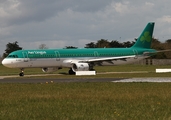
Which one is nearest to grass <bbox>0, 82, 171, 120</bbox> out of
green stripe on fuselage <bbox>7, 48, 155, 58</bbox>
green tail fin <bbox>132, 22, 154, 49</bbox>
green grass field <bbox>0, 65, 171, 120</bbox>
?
green grass field <bbox>0, 65, 171, 120</bbox>

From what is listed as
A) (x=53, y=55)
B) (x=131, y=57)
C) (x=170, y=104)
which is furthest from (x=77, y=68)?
(x=170, y=104)

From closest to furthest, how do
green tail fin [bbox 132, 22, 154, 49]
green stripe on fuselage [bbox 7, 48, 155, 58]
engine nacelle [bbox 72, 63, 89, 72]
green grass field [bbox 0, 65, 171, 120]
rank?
1. green grass field [bbox 0, 65, 171, 120]
2. green stripe on fuselage [bbox 7, 48, 155, 58]
3. engine nacelle [bbox 72, 63, 89, 72]
4. green tail fin [bbox 132, 22, 154, 49]

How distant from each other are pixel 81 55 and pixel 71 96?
4170cm

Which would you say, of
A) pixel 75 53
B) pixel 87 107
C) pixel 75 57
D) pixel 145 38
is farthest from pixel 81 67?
pixel 87 107

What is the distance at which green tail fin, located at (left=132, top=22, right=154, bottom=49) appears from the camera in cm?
7031

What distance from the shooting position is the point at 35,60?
5891cm

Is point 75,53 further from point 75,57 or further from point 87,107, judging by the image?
point 87,107

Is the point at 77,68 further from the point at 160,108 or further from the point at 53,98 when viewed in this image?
the point at 160,108

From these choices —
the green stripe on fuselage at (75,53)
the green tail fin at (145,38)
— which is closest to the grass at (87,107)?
the green stripe on fuselage at (75,53)

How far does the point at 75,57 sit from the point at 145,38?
47.1 feet

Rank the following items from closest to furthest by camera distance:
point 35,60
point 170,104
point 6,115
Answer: point 6,115 → point 170,104 → point 35,60

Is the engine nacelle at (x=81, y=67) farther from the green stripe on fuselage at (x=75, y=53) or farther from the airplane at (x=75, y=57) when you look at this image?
the green stripe on fuselage at (x=75, y=53)

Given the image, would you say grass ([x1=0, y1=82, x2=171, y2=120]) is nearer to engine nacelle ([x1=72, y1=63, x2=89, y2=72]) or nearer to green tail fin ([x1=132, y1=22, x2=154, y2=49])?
engine nacelle ([x1=72, y1=63, x2=89, y2=72])

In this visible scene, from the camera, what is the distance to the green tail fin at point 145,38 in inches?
2768
